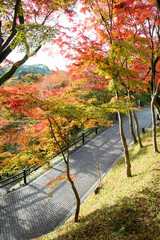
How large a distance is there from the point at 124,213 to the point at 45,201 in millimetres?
4016

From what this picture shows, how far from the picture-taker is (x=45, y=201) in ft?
21.7

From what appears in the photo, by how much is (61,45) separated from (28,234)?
25.2 ft

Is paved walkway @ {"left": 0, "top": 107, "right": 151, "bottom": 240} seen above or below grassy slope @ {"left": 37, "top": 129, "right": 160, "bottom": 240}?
below

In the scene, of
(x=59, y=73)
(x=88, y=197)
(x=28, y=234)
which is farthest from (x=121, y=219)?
(x=59, y=73)

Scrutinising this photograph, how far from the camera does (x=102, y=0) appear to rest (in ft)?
18.8

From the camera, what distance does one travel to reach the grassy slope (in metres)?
3.35

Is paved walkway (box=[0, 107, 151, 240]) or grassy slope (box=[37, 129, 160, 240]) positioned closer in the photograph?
grassy slope (box=[37, 129, 160, 240])

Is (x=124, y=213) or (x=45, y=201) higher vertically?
(x=124, y=213)

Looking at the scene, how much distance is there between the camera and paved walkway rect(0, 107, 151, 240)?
530 centimetres

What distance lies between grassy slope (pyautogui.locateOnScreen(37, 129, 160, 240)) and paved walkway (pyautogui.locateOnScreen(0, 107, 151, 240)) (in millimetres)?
723

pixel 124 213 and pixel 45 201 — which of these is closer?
pixel 124 213

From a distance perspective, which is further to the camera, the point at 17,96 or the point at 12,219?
the point at 12,219

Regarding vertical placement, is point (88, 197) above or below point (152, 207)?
below

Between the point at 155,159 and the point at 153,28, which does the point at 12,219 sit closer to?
the point at 155,159
